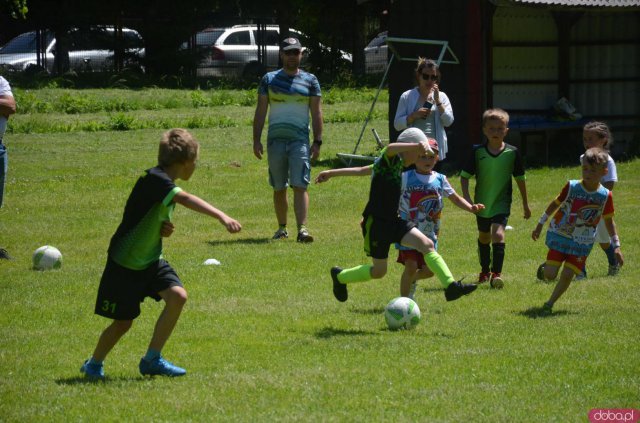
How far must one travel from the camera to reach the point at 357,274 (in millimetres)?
8430

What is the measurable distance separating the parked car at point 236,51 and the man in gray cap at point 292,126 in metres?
22.6

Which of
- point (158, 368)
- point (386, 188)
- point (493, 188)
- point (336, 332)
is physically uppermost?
point (386, 188)

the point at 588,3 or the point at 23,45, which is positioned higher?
the point at 588,3

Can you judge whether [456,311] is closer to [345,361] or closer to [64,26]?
[345,361]

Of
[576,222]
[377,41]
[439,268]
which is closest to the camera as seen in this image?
[439,268]

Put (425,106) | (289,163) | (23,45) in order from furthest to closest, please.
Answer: (23,45) → (289,163) → (425,106)

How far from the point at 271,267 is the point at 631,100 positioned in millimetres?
11228

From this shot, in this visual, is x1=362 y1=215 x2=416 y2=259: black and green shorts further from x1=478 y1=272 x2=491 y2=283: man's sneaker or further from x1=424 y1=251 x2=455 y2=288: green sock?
x1=478 y1=272 x2=491 y2=283: man's sneaker

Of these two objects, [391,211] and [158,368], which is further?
[391,211]

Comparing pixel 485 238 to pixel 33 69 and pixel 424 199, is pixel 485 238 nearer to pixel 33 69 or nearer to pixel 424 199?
pixel 424 199

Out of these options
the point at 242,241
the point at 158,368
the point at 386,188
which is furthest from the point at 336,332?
the point at 242,241

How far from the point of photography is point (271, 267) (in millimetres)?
10789

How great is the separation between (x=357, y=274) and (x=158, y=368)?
7.35ft

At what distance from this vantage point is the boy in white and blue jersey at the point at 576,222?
28.2 ft
